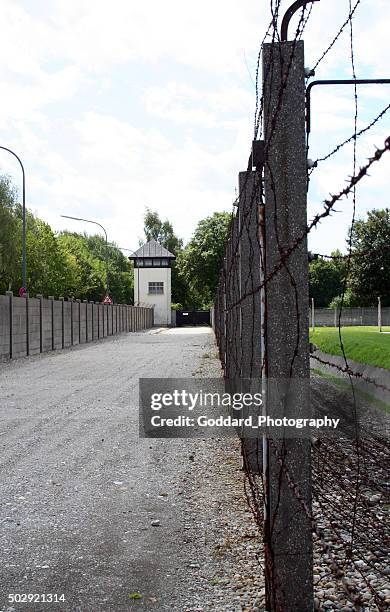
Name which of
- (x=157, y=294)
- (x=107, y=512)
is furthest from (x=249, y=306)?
(x=157, y=294)

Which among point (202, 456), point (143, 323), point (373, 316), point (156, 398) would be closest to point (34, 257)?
point (143, 323)

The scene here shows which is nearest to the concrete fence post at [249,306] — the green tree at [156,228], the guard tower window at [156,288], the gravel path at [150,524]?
the gravel path at [150,524]

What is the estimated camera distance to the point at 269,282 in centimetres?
281

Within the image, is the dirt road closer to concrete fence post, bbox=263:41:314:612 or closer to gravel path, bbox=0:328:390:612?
gravel path, bbox=0:328:390:612

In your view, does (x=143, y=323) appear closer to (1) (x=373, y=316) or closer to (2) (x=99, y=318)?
(1) (x=373, y=316)

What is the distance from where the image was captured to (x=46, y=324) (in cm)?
2573

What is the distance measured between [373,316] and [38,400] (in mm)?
44989

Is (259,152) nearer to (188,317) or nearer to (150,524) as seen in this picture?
(150,524)

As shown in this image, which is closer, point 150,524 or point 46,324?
point 150,524

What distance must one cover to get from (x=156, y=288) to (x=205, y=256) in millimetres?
14890

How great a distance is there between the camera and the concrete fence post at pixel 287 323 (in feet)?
8.80

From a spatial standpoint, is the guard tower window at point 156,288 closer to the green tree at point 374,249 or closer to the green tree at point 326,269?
the green tree at point 326,269

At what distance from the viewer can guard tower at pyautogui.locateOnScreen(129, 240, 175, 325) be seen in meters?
73.6

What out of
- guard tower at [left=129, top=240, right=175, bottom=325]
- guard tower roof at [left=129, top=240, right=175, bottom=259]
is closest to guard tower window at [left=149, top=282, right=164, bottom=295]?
guard tower at [left=129, top=240, right=175, bottom=325]
